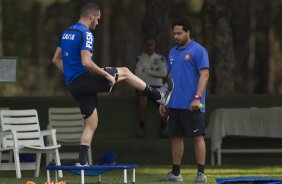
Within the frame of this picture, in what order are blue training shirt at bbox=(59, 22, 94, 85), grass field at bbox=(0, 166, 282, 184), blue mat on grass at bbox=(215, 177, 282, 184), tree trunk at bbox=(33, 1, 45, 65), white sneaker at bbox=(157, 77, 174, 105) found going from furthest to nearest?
tree trunk at bbox=(33, 1, 45, 65) → grass field at bbox=(0, 166, 282, 184) → white sneaker at bbox=(157, 77, 174, 105) → blue training shirt at bbox=(59, 22, 94, 85) → blue mat on grass at bbox=(215, 177, 282, 184)

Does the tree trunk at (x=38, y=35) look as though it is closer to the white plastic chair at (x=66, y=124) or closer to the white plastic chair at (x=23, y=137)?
the white plastic chair at (x=66, y=124)

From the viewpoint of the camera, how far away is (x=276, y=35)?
59.1 metres

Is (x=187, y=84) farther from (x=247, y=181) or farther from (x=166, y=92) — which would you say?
(x=247, y=181)

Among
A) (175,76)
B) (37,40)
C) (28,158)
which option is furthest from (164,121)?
(37,40)

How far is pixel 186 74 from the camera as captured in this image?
50.6 ft

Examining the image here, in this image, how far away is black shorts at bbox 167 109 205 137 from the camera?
1536 centimetres

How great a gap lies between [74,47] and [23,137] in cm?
391

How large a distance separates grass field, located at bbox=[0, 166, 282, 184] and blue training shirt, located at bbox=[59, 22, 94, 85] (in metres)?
1.92

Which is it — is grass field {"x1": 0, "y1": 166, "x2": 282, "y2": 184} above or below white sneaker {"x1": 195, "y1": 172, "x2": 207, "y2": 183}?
below

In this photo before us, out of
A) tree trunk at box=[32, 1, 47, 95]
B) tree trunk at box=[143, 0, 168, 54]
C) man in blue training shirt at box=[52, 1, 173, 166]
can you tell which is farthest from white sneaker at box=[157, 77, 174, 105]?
tree trunk at box=[32, 1, 47, 95]

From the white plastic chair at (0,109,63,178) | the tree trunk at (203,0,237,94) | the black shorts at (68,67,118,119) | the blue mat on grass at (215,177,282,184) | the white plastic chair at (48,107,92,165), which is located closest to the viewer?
the blue mat on grass at (215,177,282,184)

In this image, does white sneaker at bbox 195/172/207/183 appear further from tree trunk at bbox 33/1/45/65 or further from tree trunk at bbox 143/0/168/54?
tree trunk at bbox 33/1/45/65

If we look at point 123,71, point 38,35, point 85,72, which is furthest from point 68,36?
point 38,35

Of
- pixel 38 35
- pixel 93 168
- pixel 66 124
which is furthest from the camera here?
pixel 38 35
